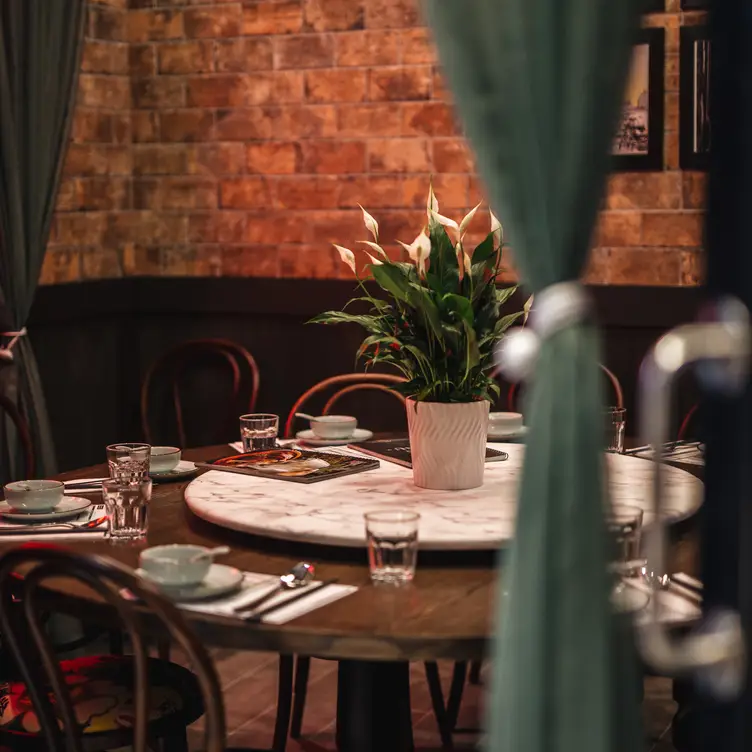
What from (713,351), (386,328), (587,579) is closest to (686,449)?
(386,328)

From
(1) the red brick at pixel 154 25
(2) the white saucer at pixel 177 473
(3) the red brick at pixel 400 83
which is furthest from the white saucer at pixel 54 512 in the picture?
(1) the red brick at pixel 154 25

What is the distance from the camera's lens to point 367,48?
15.0ft

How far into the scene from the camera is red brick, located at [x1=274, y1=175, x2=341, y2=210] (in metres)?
4.68

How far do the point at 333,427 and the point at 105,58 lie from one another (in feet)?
7.16

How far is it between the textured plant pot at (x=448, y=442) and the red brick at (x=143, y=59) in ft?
8.96

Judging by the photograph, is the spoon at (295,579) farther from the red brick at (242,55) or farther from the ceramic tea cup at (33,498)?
the red brick at (242,55)

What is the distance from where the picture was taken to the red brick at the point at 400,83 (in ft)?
14.8

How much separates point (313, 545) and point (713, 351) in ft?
3.99

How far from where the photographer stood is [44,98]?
13.8ft

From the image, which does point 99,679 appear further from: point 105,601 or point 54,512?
point 105,601

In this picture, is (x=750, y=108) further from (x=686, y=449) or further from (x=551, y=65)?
(x=686, y=449)

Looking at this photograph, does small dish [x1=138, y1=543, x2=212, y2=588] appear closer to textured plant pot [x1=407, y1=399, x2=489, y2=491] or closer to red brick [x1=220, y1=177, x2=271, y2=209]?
textured plant pot [x1=407, y1=399, x2=489, y2=491]

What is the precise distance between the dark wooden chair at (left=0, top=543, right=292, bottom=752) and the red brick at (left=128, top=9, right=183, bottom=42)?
2909mm

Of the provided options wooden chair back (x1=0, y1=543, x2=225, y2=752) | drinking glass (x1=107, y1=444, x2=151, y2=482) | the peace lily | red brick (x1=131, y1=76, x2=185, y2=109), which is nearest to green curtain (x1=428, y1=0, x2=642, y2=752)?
wooden chair back (x1=0, y1=543, x2=225, y2=752)
